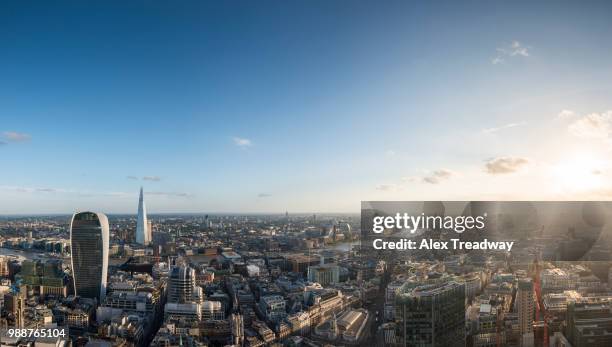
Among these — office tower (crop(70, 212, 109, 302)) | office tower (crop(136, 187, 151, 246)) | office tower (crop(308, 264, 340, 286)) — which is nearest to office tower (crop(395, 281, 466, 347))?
office tower (crop(308, 264, 340, 286))

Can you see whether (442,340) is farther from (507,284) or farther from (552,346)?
(507,284)

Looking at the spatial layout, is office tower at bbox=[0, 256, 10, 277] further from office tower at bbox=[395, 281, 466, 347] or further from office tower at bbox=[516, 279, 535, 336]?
office tower at bbox=[516, 279, 535, 336]

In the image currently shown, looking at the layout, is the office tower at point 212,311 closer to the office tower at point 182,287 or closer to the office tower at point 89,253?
the office tower at point 182,287

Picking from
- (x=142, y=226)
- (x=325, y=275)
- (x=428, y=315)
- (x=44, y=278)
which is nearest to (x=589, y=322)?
(x=428, y=315)

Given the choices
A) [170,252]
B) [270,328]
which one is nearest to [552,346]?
[270,328]

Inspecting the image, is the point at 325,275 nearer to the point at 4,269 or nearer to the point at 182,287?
the point at 182,287

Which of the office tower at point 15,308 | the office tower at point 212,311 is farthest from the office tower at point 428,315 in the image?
the office tower at point 15,308
